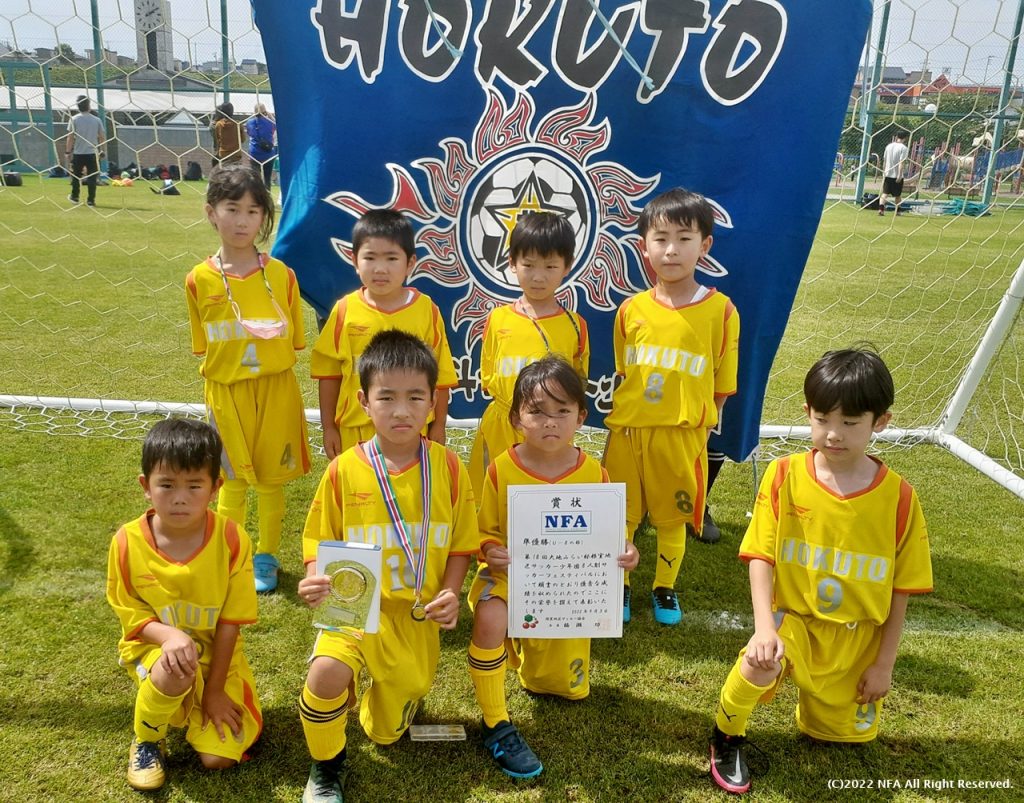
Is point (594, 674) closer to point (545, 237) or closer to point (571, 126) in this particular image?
point (545, 237)

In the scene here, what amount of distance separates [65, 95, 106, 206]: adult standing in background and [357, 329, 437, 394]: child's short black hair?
4.00m

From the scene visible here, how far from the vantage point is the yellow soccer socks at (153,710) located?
6.62 feet

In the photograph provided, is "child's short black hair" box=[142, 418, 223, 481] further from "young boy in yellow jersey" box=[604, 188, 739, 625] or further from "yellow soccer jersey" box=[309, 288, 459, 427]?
"young boy in yellow jersey" box=[604, 188, 739, 625]

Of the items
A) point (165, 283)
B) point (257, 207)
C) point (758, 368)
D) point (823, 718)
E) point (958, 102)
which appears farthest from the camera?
point (165, 283)

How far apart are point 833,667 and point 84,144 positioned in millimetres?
6284

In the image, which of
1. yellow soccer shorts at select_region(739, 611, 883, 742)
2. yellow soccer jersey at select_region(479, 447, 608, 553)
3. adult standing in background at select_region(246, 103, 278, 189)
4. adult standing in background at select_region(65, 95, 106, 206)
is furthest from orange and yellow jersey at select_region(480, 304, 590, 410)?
adult standing in background at select_region(65, 95, 106, 206)

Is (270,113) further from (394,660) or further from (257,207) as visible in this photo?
(394,660)

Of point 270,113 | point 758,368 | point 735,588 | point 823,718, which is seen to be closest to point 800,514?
point 823,718

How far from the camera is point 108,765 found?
211cm

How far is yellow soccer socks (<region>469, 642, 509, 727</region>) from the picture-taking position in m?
2.23

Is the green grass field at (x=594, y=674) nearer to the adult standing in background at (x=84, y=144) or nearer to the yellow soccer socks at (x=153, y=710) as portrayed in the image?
the yellow soccer socks at (x=153, y=710)

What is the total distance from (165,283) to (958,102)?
749cm

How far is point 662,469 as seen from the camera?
2.89 metres

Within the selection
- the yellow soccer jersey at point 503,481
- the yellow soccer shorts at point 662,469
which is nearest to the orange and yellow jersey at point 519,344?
the yellow soccer shorts at point 662,469
